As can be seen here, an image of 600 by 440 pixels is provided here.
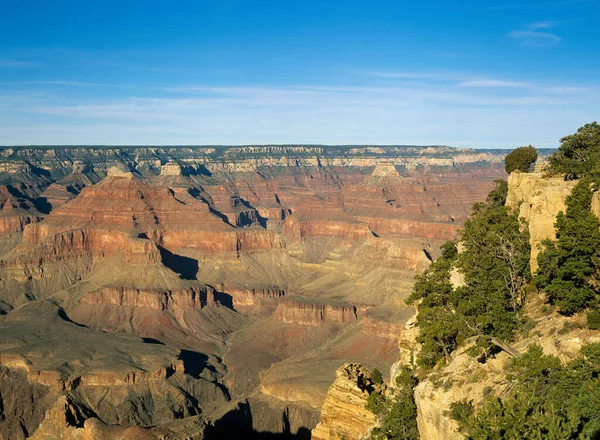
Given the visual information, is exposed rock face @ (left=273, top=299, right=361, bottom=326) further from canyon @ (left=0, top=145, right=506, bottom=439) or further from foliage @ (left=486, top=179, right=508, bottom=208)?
foliage @ (left=486, top=179, right=508, bottom=208)

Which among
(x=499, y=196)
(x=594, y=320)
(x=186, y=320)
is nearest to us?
(x=594, y=320)

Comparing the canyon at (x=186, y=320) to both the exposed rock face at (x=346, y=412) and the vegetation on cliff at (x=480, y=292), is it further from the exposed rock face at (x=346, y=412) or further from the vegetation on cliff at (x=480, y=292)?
the vegetation on cliff at (x=480, y=292)

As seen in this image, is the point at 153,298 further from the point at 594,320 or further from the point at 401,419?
the point at 594,320

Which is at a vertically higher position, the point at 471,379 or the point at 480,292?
the point at 480,292

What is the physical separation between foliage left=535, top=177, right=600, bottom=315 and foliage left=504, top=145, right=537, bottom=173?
95.3ft

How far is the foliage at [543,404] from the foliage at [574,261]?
6707mm

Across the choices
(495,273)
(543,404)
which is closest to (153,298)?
(495,273)

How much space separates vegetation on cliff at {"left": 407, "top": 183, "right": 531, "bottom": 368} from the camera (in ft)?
124

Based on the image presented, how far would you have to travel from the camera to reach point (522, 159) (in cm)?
6806

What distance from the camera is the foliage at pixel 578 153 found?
5162 centimetres

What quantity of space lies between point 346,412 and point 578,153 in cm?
3131

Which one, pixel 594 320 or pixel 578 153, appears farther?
pixel 578 153

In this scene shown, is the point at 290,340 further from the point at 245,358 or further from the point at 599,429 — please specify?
the point at 599,429

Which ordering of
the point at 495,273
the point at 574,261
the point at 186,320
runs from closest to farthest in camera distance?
the point at 574,261 < the point at 495,273 < the point at 186,320
